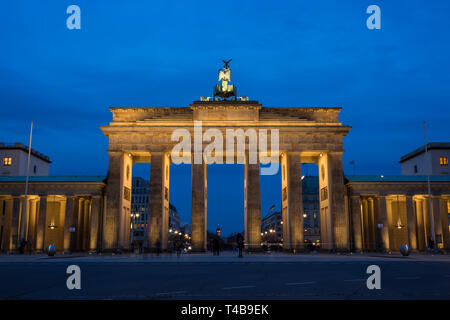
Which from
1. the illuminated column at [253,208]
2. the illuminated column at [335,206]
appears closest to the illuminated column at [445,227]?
the illuminated column at [335,206]

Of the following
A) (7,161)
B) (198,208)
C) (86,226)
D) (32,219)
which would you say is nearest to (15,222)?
(32,219)

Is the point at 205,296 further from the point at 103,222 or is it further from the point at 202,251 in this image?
the point at 103,222

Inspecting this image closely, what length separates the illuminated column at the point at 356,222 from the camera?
5749 centimetres

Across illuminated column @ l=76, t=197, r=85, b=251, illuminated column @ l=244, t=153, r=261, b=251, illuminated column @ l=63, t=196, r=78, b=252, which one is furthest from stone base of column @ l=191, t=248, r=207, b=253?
illuminated column @ l=76, t=197, r=85, b=251

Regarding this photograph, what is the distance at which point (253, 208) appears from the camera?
187 feet

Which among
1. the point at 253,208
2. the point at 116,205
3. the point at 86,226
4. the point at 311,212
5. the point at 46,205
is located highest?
the point at 311,212

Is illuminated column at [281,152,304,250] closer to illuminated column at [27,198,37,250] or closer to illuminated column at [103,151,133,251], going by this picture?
illuminated column at [103,151,133,251]

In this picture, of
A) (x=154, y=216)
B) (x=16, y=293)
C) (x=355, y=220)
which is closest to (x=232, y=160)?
(x=154, y=216)

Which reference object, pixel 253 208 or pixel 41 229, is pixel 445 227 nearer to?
pixel 253 208

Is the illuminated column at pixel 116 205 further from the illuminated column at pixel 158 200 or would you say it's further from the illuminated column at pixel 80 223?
the illuminated column at pixel 80 223

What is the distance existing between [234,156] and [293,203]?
34.8ft
